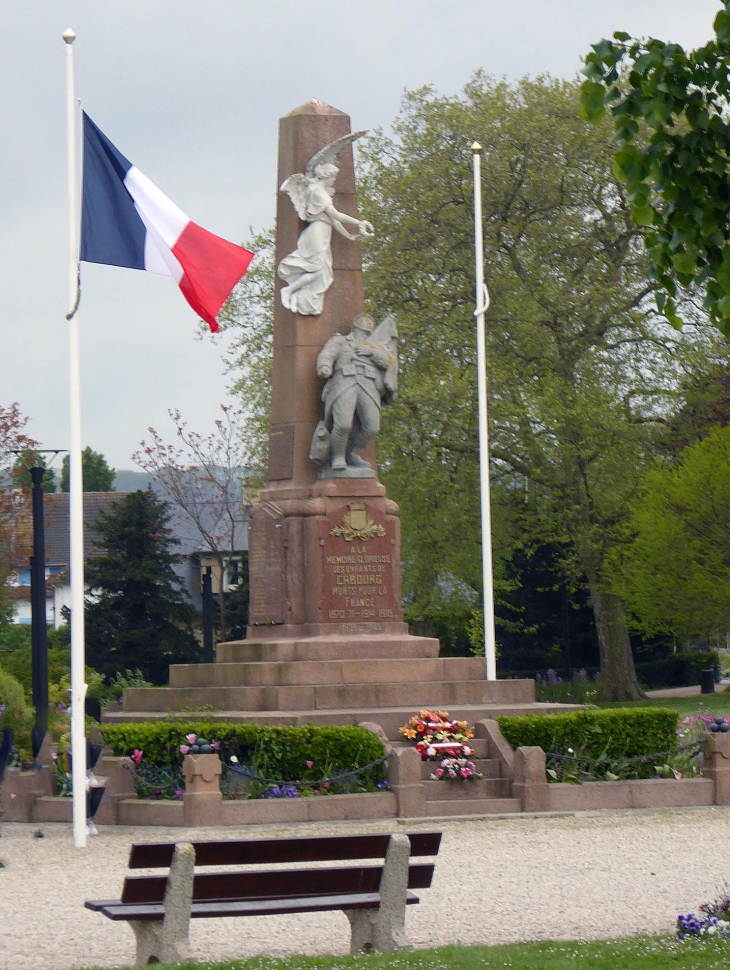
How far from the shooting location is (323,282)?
19.3 m

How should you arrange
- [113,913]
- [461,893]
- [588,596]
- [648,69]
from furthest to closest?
[588,596]
[461,893]
[113,913]
[648,69]

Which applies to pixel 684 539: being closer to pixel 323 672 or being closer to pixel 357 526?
pixel 357 526

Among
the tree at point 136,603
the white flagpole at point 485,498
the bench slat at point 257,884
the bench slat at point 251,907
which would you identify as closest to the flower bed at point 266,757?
the white flagpole at point 485,498

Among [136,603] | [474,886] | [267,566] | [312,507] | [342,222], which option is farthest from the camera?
[136,603]

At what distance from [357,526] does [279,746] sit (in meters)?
3.89

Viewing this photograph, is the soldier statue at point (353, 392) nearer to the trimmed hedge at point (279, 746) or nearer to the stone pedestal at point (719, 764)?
the trimmed hedge at point (279, 746)

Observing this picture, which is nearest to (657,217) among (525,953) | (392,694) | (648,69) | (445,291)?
(648,69)

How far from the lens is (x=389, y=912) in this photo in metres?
8.54

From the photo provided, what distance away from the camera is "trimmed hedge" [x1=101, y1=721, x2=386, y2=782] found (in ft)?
50.8

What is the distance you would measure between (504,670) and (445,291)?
12991 mm

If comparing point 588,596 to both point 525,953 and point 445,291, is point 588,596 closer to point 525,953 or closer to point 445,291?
point 445,291

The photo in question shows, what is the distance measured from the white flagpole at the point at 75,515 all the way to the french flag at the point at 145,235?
0.73ft

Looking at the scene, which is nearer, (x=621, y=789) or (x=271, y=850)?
(x=271, y=850)

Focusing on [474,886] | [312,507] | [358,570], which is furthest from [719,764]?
[474,886]
